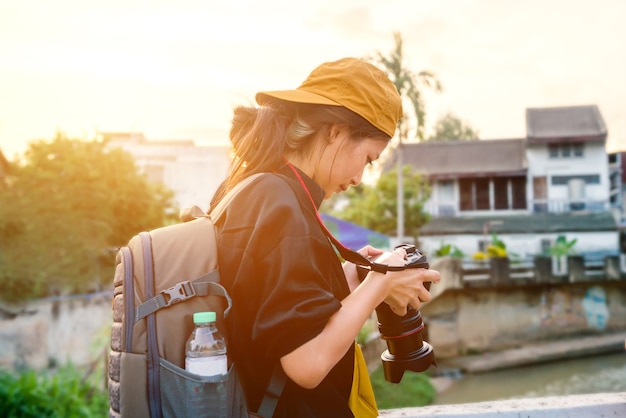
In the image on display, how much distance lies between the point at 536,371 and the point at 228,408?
18.6 metres

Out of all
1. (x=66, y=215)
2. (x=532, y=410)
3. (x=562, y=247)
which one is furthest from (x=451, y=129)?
(x=532, y=410)

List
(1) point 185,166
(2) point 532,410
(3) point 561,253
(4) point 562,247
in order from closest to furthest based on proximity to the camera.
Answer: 1. (2) point 532,410
2. (3) point 561,253
3. (4) point 562,247
4. (1) point 185,166

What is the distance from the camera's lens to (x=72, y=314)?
9375 millimetres

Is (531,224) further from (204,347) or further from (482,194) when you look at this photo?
(204,347)

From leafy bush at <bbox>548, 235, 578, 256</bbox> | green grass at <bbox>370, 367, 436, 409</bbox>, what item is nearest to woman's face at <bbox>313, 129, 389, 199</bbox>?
green grass at <bbox>370, 367, 436, 409</bbox>

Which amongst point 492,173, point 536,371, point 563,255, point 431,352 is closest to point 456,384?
point 536,371

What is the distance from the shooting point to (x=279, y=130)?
52.3 inches

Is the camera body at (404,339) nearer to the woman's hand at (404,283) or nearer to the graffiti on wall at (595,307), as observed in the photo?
the woman's hand at (404,283)

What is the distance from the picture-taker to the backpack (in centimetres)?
113

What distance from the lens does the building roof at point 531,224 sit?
2312cm

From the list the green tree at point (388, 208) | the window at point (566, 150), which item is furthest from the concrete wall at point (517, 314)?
the window at point (566, 150)

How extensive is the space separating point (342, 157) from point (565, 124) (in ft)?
82.8

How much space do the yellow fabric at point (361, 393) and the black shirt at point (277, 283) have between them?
5 cm

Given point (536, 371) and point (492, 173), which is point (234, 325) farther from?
point (492, 173)
